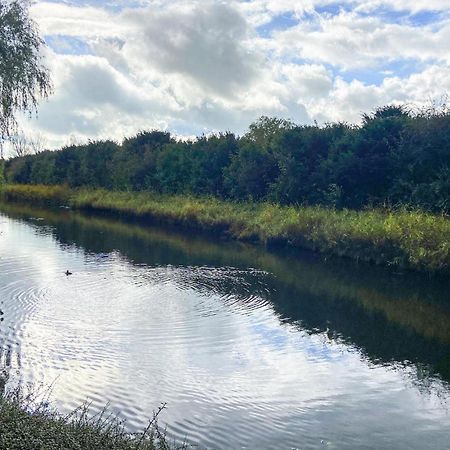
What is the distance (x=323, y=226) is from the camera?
25.6m

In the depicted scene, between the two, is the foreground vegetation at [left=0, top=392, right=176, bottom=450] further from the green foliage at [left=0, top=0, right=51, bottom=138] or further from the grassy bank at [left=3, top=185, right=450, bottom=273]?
the grassy bank at [left=3, top=185, right=450, bottom=273]

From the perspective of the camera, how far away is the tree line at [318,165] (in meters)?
26.2

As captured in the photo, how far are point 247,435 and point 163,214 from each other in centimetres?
Result: 3258

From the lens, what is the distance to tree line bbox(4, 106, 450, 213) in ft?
86.0

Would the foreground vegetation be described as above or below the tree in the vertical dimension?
below

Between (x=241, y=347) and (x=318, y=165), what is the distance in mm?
21618

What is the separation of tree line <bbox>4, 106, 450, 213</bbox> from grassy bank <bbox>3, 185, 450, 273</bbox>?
1585 millimetres

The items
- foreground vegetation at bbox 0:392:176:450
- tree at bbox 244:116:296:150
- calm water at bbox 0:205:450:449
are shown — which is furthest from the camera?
tree at bbox 244:116:296:150

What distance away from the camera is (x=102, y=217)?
43.7 m

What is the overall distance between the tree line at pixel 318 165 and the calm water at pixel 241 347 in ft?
25.5

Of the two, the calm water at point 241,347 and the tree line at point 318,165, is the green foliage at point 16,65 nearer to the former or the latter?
the calm water at point 241,347

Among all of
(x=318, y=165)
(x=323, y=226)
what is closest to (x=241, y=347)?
(x=323, y=226)

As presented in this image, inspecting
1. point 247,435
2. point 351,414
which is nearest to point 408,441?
point 351,414

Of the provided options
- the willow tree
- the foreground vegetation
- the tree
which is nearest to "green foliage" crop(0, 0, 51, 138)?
the willow tree
